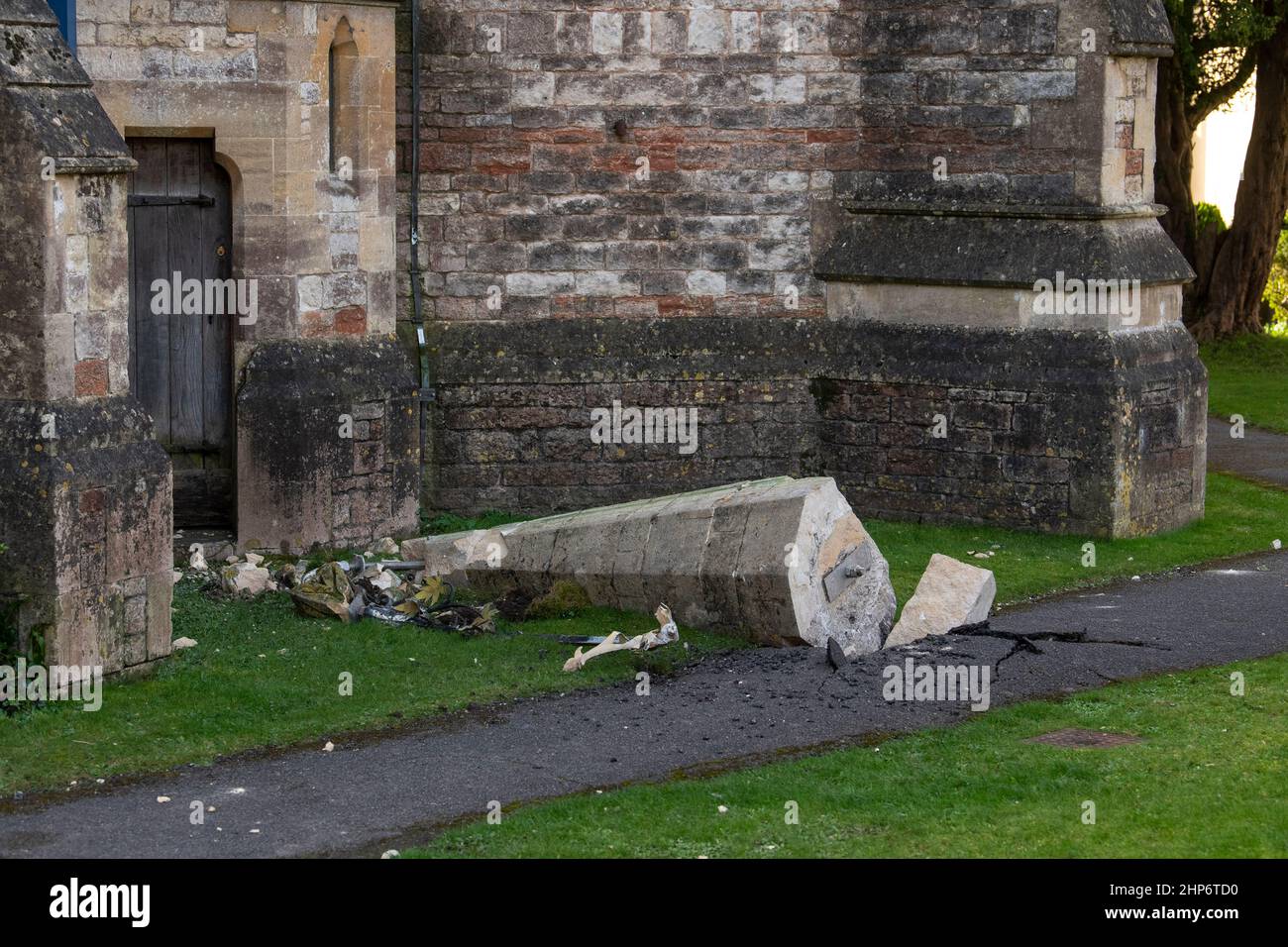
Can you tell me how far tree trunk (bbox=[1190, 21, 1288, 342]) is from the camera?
960 inches

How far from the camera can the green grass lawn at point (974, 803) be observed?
7707mm

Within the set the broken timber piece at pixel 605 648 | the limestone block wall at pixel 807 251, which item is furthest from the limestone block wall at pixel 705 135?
the broken timber piece at pixel 605 648

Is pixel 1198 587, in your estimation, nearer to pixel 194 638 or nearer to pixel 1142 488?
pixel 1142 488

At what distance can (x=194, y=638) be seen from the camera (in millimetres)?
11125

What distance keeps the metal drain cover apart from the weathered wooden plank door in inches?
249

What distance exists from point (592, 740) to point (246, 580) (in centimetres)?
378

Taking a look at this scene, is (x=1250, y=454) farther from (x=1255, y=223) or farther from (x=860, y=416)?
(x=1255, y=223)

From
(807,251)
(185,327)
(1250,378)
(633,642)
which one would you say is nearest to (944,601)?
(633,642)

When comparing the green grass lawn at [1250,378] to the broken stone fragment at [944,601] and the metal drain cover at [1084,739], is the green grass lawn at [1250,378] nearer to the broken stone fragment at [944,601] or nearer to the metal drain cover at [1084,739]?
the broken stone fragment at [944,601]

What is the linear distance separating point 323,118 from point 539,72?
75.1 inches

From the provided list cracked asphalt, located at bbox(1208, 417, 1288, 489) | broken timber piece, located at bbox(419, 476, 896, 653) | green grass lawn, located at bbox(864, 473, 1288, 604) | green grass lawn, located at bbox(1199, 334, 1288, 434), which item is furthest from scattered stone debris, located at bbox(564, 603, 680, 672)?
green grass lawn, located at bbox(1199, 334, 1288, 434)

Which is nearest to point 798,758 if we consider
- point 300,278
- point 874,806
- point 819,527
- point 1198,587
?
point 874,806

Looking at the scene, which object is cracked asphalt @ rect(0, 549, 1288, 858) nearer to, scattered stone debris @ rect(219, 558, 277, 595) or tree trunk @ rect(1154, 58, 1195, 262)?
scattered stone debris @ rect(219, 558, 277, 595)

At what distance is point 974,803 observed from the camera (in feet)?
27.2
